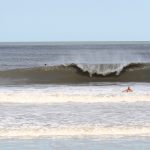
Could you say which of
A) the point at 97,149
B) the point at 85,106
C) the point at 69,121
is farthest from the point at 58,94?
the point at 97,149

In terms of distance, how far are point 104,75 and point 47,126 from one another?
68.3 feet

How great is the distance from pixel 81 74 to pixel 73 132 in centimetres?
2136

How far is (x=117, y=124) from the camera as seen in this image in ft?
45.4

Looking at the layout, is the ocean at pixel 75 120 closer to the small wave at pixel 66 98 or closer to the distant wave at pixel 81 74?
the small wave at pixel 66 98

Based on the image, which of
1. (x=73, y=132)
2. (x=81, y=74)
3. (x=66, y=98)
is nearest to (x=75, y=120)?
(x=73, y=132)

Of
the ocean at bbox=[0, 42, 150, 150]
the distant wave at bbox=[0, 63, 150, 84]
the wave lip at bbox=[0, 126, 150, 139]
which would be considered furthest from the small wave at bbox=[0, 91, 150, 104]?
the distant wave at bbox=[0, 63, 150, 84]

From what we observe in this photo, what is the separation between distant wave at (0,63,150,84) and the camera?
104ft

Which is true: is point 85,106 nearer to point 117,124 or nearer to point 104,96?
point 104,96

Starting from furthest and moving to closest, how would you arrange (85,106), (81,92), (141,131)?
(81,92), (85,106), (141,131)

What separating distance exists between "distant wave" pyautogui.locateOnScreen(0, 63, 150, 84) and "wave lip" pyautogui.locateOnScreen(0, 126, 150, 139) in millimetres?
17185

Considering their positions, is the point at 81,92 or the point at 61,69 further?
the point at 61,69

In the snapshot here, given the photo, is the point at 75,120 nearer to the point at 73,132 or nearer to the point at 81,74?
the point at 73,132

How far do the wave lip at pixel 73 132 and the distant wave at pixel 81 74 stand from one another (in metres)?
17.2

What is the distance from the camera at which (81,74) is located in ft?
113
